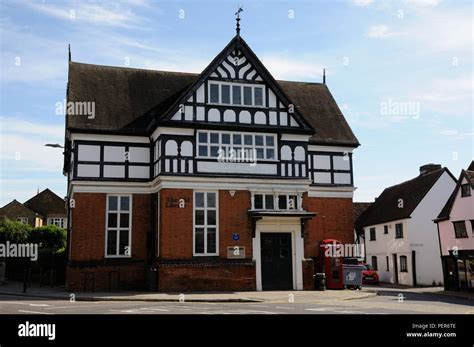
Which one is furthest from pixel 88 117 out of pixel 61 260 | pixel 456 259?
pixel 456 259

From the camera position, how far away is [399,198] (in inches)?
1735

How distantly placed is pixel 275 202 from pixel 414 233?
16.6 metres

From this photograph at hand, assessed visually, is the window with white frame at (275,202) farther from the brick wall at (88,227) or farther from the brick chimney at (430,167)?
the brick chimney at (430,167)

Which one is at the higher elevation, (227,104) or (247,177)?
(227,104)

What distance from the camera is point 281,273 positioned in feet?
88.9

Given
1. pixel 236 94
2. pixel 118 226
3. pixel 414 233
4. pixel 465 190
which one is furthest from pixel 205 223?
pixel 414 233

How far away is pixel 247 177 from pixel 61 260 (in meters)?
12.7

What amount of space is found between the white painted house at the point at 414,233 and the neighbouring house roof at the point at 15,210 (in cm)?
5044

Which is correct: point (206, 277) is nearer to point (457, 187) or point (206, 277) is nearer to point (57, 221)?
point (457, 187)

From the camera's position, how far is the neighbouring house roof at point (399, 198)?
4016cm

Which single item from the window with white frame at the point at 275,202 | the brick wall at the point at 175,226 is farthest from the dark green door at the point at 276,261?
the brick wall at the point at 175,226

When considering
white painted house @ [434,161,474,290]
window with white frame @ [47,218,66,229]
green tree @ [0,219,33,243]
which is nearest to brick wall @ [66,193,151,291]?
white painted house @ [434,161,474,290]
